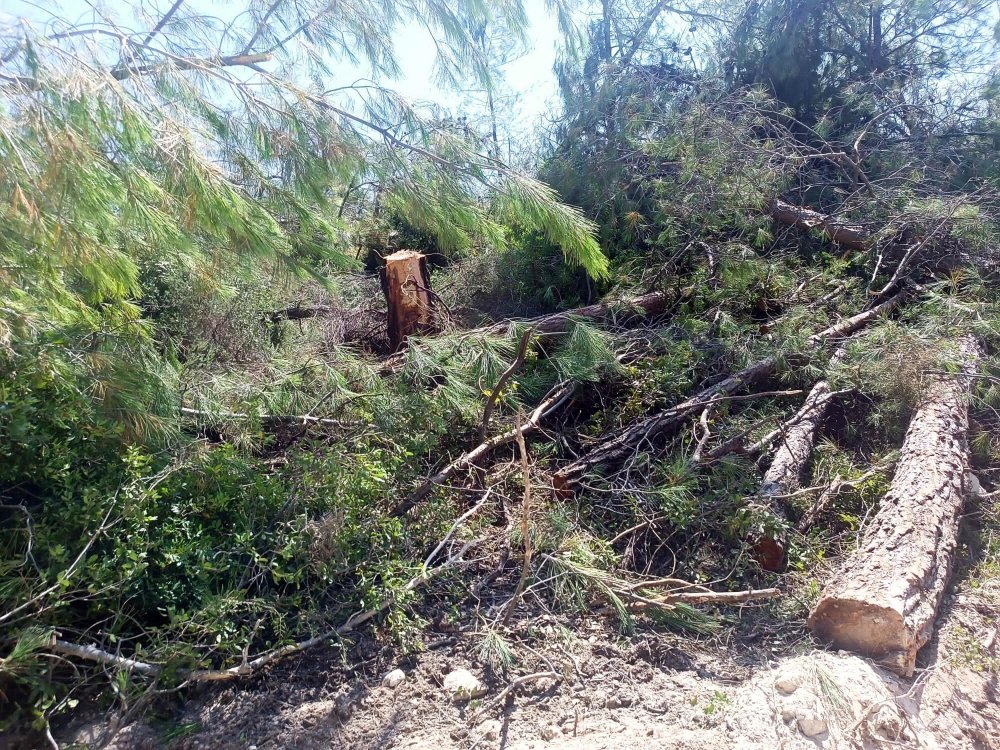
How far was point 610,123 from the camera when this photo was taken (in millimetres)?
6203

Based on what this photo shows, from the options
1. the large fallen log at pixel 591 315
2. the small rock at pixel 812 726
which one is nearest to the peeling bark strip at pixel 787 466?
the small rock at pixel 812 726

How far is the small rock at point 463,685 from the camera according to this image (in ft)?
8.46

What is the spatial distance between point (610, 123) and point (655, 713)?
504 cm

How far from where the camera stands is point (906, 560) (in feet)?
9.29

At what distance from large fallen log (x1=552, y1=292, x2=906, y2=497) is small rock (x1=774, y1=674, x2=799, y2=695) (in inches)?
56.2

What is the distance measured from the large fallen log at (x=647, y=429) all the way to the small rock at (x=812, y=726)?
1.60 m

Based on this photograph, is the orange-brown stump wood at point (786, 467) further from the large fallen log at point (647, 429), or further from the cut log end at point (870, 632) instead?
the cut log end at point (870, 632)

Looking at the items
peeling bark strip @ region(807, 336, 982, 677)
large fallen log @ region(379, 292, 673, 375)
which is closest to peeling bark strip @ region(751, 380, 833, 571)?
peeling bark strip @ region(807, 336, 982, 677)

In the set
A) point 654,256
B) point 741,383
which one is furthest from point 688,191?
point 741,383

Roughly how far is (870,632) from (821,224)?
3.79 m

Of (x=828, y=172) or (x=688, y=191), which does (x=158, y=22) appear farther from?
(x=828, y=172)

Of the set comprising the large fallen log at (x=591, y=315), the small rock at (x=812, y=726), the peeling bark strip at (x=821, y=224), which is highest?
the peeling bark strip at (x=821, y=224)

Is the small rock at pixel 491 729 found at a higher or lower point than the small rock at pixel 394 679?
lower

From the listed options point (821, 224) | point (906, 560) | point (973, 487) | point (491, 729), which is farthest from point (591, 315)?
point (491, 729)
